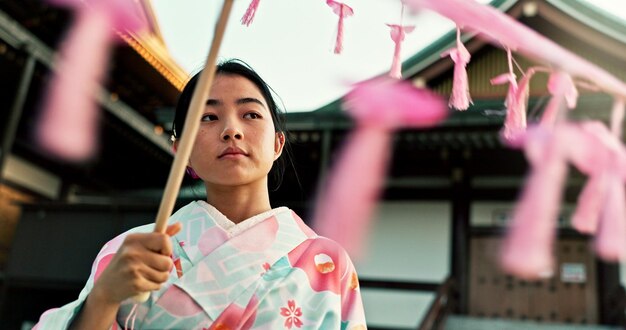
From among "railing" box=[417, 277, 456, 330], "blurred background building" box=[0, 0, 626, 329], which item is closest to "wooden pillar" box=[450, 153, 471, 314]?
"blurred background building" box=[0, 0, 626, 329]

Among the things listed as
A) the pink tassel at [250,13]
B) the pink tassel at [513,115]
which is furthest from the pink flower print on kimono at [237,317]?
the pink tassel at [513,115]

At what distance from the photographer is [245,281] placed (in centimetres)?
129

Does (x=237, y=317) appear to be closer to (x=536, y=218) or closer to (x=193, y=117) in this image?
(x=193, y=117)

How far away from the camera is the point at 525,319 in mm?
8570

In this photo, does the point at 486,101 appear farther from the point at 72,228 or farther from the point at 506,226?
the point at 72,228

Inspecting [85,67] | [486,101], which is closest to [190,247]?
[486,101]

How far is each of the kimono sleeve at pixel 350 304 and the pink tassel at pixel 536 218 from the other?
683 cm

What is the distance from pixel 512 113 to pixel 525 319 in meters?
7.70

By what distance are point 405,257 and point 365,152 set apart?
4.95 feet

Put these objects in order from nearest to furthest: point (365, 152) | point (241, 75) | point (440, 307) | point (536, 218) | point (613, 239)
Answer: point (241, 75) < point (440, 307) < point (365, 152) < point (613, 239) < point (536, 218)

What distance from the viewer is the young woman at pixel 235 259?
1.24 m

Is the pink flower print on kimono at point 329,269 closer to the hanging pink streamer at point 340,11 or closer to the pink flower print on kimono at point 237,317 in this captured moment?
the pink flower print on kimono at point 237,317

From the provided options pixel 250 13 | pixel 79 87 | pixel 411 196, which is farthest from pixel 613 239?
pixel 250 13

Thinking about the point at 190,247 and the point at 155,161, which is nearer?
the point at 190,247
